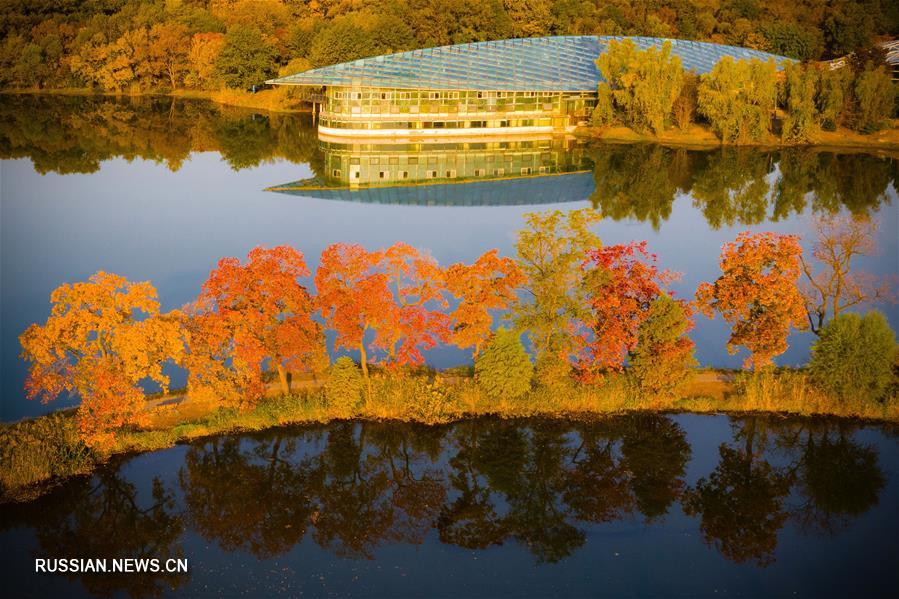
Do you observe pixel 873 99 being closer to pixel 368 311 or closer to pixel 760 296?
pixel 760 296

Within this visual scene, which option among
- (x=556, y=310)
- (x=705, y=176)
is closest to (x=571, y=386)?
(x=556, y=310)

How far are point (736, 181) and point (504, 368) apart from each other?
Result: 20312 mm

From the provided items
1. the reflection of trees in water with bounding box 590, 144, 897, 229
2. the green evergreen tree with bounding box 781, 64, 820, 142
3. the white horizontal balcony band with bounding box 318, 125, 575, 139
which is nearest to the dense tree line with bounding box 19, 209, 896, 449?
the reflection of trees in water with bounding box 590, 144, 897, 229

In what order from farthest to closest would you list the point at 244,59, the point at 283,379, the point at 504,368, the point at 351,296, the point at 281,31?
the point at 281,31 < the point at 244,59 < the point at 351,296 < the point at 283,379 < the point at 504,368

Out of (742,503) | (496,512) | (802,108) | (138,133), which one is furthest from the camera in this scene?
(138,133)

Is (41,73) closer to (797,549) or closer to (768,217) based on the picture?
(768,217)

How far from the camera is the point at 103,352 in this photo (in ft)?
43.4

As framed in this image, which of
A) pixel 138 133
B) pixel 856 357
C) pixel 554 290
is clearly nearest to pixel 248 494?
pixel 554 290

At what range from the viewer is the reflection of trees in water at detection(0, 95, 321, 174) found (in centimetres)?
3525

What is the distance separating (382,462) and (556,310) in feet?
13.6

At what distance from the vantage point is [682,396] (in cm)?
1486

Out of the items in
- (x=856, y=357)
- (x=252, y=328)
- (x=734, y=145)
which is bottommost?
(x=856, y=357)

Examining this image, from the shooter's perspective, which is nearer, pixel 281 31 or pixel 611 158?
pixel 611 158

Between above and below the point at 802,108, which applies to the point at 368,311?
below
